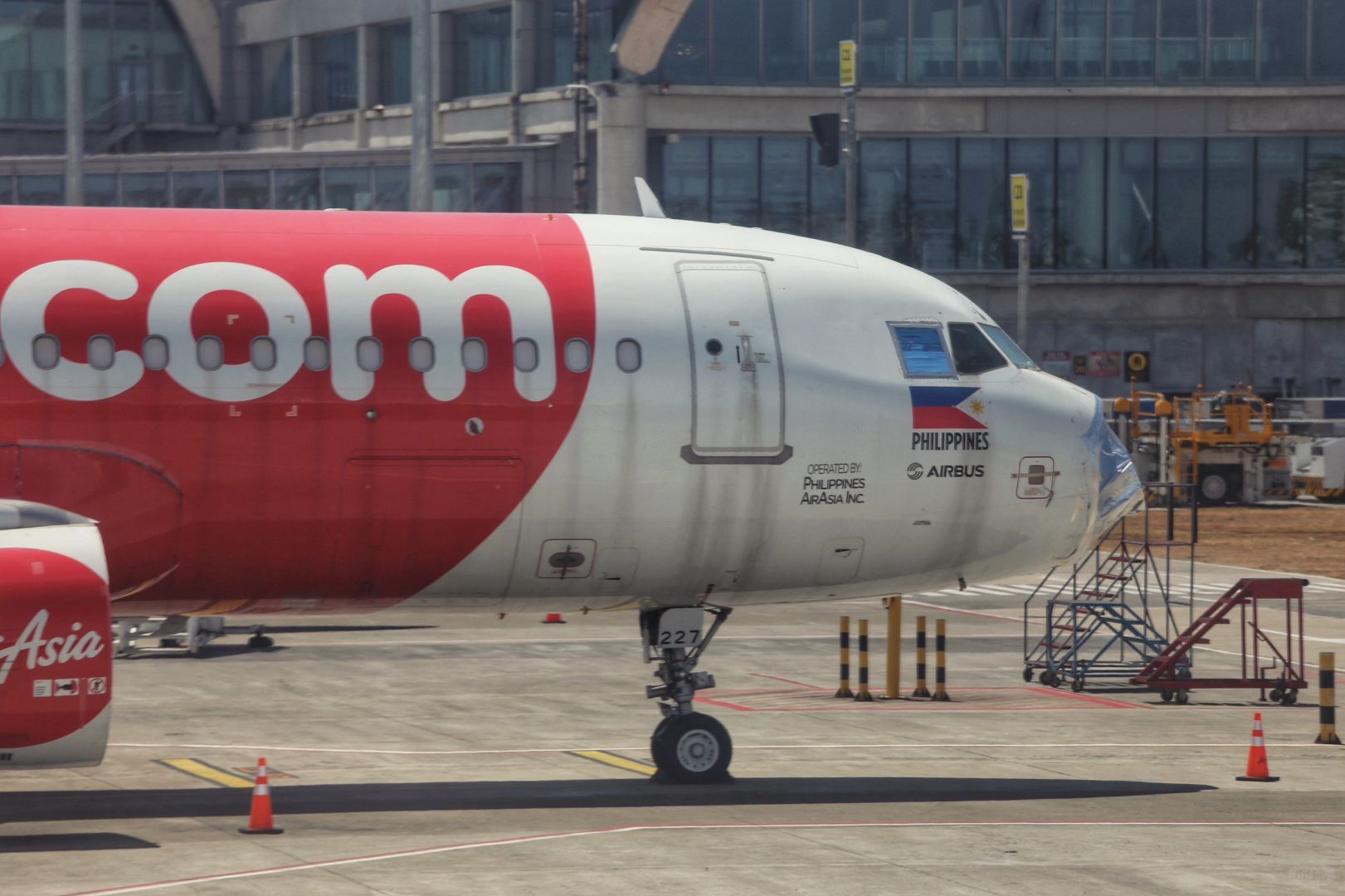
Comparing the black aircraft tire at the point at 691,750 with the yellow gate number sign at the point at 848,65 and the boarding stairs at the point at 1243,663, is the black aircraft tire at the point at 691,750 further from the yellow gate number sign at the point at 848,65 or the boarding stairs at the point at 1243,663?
the yellow gate number sign at the point at 848,65

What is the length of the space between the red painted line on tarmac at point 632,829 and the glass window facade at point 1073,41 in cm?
5354

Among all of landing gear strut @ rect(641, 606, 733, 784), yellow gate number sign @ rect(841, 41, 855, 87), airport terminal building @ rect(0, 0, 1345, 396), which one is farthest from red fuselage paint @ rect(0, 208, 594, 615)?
airport terminal building @ rect(0, 0, 1345, 396)

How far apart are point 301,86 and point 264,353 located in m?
67.0

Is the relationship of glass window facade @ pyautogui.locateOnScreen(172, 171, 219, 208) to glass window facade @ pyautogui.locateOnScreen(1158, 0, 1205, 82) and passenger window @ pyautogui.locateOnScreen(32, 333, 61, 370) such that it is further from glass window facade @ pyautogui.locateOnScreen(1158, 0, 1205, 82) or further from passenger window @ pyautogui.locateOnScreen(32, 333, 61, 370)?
passenger window @ pyautogui.locateOnScreen(32, 333, 61, 370)

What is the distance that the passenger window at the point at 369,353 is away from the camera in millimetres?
18250

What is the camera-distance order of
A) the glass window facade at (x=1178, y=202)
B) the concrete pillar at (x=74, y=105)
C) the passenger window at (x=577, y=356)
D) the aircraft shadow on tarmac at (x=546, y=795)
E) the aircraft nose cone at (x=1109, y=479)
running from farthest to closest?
the glass window facade at (x=1178, y=202)
the concrete pillar at (x=74, y=105)
the aircraft nose cone at (x=1109, y=479)
the passenger window at (x=577, y=356)
the aircraft shadow on tarmac at (x=546, y=795)

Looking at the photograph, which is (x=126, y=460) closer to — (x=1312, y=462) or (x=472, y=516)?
(x=472, y=516)

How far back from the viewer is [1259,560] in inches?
1817

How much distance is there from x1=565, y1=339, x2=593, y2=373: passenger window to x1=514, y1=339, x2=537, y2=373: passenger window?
1.06 feet

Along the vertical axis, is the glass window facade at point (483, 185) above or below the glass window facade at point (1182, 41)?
below

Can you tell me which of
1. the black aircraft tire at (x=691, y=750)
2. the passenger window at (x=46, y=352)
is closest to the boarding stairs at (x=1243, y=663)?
the black aircraft tire at (x=691, y=750)

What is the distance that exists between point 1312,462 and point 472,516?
45981 mm

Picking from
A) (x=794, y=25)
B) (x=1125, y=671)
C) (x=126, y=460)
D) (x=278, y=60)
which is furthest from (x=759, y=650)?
(x=278, y=60)

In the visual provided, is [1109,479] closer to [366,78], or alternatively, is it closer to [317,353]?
[317,353]
